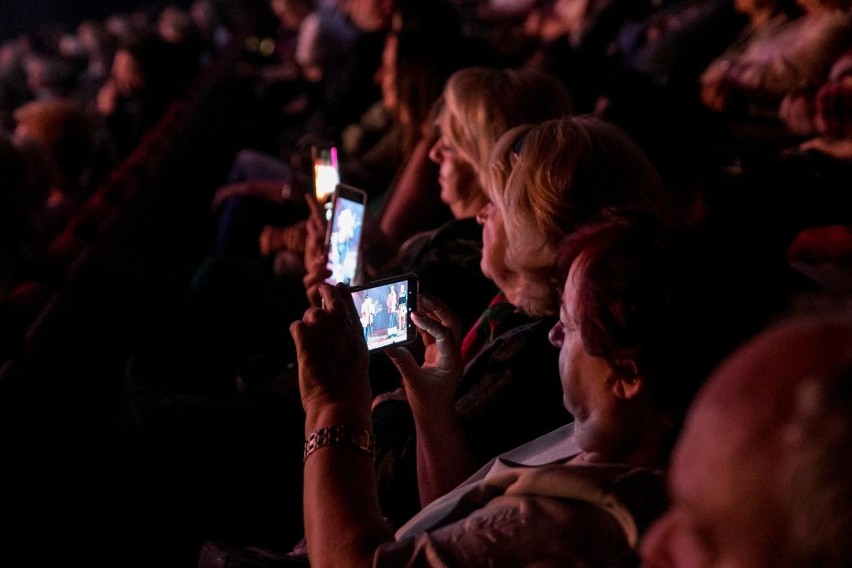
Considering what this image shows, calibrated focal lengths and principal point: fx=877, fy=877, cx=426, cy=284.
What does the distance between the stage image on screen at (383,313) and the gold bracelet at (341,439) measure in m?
0.27

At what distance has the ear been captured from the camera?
3.67 feet

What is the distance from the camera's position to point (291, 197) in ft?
11.0

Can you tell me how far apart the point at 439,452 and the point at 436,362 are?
20cm

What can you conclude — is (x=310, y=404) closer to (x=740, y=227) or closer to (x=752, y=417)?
(x=752, y=417)

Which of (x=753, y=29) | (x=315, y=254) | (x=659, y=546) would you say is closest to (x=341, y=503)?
(x=659, y=546)

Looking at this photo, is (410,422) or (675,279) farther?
(410,422)

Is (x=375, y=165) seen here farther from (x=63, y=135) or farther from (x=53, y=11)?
(x=53, y=11)

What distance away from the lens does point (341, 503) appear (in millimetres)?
1154

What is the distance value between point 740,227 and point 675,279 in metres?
0.82

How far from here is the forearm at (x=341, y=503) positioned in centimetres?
112

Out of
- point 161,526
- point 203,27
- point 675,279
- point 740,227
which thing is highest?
point 203,27

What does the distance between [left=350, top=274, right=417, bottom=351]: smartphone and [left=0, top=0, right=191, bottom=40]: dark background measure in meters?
11.2

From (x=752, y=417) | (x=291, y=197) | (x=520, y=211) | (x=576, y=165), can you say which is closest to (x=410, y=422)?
(x=520, y=211)

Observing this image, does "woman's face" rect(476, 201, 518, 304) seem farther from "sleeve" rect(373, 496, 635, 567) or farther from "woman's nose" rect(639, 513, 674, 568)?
"woman's nose" rect(639, 513, 674, 568)
